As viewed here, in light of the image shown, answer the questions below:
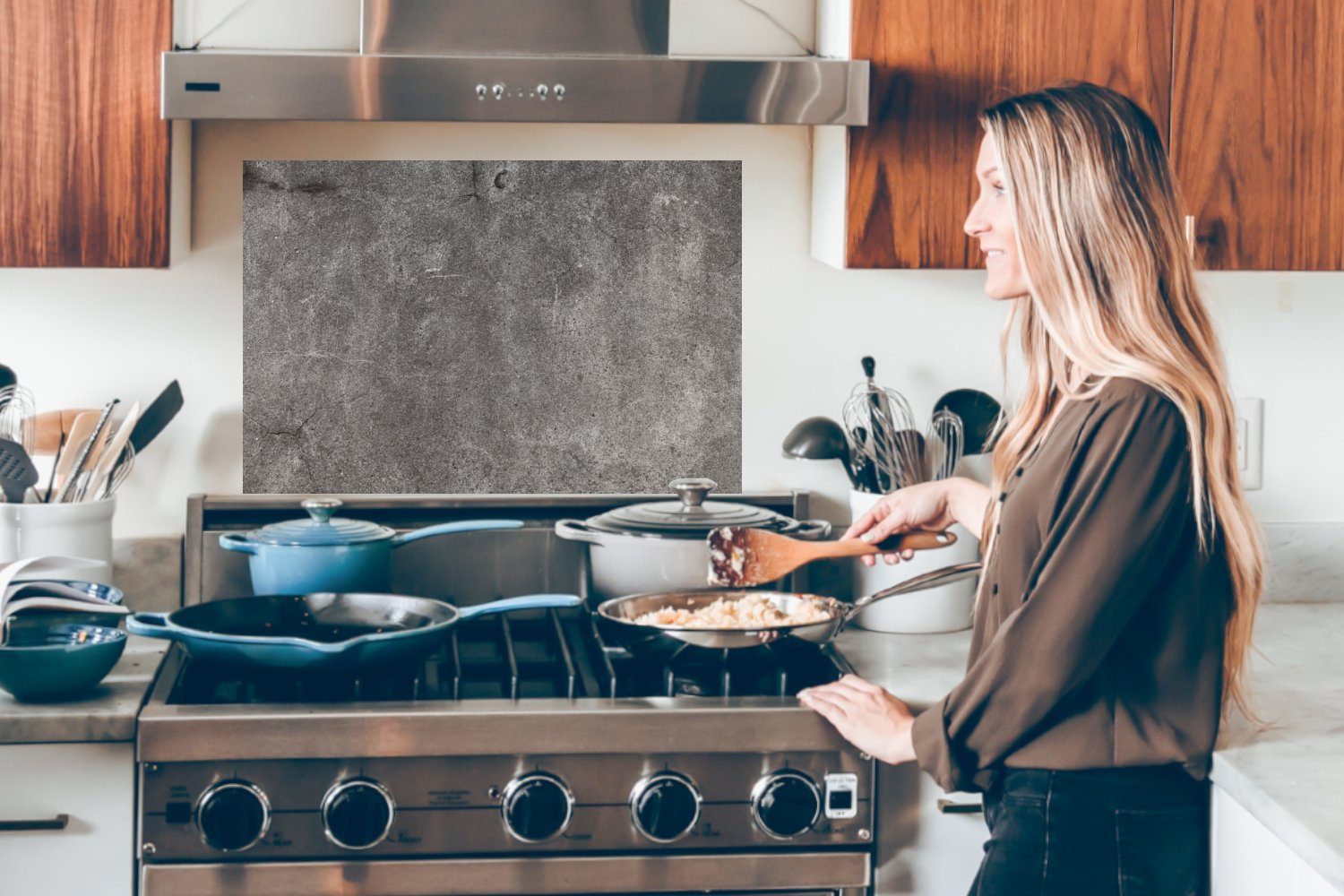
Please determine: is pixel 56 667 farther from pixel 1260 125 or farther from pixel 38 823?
pixel 1260 125

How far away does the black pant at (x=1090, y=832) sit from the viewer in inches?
54.1

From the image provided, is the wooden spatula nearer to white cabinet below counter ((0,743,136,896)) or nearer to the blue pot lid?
the blue pot lid

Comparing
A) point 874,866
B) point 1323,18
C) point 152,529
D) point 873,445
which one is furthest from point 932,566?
point 152,529

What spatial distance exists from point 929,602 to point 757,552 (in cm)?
37

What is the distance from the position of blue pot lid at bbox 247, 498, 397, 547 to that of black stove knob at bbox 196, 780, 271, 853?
1.45 feet

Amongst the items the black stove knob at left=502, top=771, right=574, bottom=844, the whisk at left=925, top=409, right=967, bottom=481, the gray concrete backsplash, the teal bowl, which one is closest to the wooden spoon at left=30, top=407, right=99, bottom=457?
the gray concrete backsplash

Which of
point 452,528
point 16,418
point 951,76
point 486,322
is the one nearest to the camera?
point 951,76

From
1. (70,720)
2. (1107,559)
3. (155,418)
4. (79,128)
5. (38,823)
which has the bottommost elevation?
(38,823)

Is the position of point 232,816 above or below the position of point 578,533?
below

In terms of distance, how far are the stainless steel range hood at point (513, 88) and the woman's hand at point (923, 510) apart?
49 centimetres

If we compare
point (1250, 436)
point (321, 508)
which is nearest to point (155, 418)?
point (321, 508)

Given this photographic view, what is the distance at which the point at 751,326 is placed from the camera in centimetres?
226

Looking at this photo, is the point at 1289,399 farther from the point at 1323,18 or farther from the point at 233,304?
the point at 233,304

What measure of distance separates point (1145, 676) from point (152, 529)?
1522 mm
